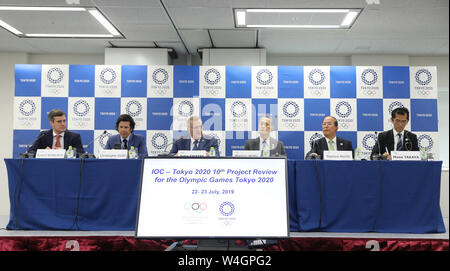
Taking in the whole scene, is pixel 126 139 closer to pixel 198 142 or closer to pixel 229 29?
pixel 198 142

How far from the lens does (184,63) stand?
5781 mm

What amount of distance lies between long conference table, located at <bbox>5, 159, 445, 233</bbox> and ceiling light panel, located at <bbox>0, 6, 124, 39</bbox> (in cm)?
235

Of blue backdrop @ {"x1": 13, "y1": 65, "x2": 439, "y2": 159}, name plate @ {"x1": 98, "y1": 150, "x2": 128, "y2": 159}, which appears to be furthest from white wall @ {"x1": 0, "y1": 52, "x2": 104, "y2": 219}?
name plate @ {"x1": 98, "y1": 150, "x2": 128, "y2": 159}

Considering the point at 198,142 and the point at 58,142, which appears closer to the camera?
the point at 58,142

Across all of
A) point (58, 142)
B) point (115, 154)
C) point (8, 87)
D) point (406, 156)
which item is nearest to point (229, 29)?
point (58, 142)

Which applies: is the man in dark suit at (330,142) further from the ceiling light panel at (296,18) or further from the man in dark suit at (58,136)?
the man in dark suit at (58,136)

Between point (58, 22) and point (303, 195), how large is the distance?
386 centimetres

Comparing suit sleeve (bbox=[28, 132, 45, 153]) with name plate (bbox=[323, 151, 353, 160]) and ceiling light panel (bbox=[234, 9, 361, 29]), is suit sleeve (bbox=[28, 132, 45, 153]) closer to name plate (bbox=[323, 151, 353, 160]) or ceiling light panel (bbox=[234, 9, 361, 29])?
ceiling light panel (bbox=[234, 9, 361, 29])

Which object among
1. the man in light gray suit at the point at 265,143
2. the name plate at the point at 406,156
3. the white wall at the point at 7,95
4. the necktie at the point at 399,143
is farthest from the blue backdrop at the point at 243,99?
the name plate at the point at 406,156

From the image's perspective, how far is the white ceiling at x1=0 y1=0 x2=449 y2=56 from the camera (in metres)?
3.78

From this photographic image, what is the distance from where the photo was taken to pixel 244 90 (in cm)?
490
